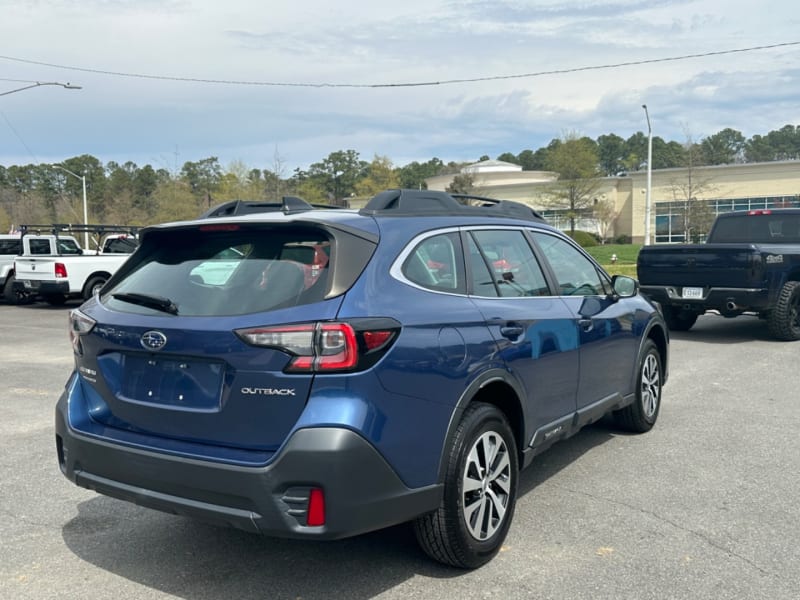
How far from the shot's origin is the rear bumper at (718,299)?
34.1ft

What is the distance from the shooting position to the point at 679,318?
1221cm

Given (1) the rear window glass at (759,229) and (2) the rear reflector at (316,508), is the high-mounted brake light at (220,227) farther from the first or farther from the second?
(1) the rear window glass at (759,229)

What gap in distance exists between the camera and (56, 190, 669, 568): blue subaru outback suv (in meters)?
2.96

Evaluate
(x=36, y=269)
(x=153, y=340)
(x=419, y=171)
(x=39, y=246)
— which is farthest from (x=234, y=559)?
(x=419, y=171)

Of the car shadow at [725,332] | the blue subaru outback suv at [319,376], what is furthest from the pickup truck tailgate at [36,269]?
the blue subaru outback suv at [319,376]

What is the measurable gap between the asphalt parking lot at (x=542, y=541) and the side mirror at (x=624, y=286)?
1.19 m

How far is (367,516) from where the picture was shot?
303 centimetres

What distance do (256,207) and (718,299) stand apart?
8.28 meters

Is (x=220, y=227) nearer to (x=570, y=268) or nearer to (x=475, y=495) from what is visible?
(x=475, y=495)

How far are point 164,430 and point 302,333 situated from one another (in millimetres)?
817

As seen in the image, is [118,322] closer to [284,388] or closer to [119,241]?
[284,388]

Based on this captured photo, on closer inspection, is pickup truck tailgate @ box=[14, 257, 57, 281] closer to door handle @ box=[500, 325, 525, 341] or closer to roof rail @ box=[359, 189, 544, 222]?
roof rail @ box=[359, 189, 544, 222]

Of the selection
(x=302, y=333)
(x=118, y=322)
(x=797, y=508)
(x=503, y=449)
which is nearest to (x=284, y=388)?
(x=302, y=333)

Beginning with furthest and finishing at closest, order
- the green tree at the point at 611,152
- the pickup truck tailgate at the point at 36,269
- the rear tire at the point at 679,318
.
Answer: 1. the green tree at the point at 611,152
2. the pickup truck tailgate at the point at 36,269
3. the rear tire at the point at 679,318
